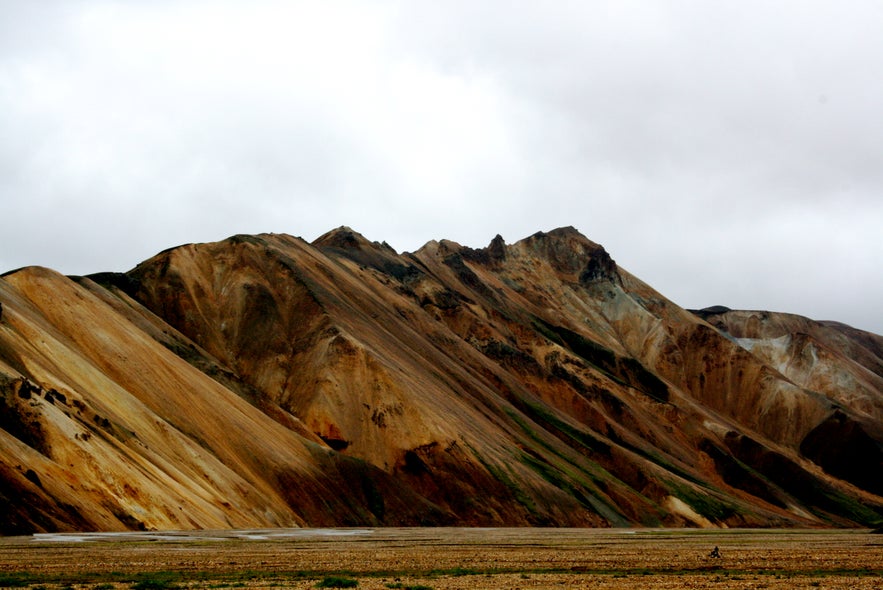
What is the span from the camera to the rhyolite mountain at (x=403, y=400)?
2228 inches

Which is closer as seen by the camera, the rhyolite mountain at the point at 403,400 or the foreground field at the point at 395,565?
the foreground field at the point at 395,565

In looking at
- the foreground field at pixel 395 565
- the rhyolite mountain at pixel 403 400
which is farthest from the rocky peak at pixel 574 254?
the foreground field at pixel 395 565

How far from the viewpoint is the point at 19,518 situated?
39.5 m

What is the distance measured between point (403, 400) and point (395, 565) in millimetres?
59921

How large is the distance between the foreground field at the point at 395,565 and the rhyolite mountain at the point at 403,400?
8661mm

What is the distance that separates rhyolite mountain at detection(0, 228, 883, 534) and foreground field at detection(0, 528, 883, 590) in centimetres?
866

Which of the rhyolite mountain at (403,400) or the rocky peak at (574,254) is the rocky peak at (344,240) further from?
the rocky peak at (574,254)

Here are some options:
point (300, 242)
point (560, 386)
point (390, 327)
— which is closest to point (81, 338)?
point (390, 327)

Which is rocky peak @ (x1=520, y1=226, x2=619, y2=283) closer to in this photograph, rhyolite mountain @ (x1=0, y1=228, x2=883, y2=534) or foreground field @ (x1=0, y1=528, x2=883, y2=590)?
rhyolite mountain @ (x1=0, y1=228, x2=883, y2=534)

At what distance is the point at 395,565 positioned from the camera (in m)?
31.2

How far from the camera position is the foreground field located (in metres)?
25.0

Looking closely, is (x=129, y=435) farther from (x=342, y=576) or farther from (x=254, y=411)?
(x=342, y=576)

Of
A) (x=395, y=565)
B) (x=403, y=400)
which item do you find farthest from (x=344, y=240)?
(x=395, y=565)

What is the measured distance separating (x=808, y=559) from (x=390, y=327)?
77577mm
